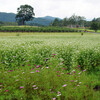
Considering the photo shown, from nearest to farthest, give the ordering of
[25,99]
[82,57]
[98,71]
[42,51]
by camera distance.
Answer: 1. [25,99]
2. [98,71]
3. [82,57]
4. [42,51]

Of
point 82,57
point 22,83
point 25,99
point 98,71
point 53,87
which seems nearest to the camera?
point 25,99

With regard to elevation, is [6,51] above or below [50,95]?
above

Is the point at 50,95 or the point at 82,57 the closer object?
the point at 50,95

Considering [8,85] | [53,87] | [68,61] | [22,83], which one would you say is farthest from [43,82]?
[68,61]

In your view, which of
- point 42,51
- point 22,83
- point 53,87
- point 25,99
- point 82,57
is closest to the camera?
point 25,99

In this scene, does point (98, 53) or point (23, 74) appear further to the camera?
point (98, 53)

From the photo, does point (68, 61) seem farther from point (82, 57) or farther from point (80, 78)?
point (80, 78)

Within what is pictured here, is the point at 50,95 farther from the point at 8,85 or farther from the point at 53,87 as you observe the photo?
the point at 8,85

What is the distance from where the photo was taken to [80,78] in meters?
4.31

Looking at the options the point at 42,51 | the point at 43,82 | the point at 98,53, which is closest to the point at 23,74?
the point at 43,82

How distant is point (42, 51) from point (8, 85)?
3.85 metres

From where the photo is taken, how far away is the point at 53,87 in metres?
4.05

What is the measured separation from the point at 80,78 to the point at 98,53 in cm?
344

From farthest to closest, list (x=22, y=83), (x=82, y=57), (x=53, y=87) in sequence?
(x=82, y=57) → (x=53, y=87) → (x=22, y=83)
